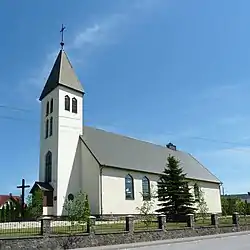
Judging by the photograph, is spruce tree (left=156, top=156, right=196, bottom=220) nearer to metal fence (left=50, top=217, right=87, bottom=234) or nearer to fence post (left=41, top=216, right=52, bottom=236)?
metal fence (left=50, top=217, right=87, bottom=234)

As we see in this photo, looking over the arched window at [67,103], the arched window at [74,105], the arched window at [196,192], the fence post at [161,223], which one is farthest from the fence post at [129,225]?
the arched window at [74,105]

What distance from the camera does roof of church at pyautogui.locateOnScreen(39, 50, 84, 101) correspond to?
1368 inches

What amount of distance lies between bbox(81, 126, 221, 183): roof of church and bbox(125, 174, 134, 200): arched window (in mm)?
1024

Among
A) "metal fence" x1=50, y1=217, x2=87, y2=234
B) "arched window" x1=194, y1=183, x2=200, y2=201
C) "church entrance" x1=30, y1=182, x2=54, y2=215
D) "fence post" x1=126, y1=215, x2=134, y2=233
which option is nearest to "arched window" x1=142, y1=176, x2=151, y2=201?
"arched window" x1=194, y1=183, x2=200, y2=201

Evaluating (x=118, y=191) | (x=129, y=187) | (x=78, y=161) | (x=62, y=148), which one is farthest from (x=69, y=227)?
(x=129, y=187)

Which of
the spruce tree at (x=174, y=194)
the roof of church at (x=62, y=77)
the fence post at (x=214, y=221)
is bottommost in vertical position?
the fence post at (x=214, y=221)

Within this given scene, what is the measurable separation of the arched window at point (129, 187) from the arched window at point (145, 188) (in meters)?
1.65

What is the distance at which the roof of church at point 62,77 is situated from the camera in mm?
34741

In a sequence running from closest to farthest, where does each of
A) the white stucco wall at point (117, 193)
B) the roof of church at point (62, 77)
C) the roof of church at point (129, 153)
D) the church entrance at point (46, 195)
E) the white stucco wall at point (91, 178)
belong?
the church entrance at point (46, 195)
the white stucco wall at point (91, 178)
the white stucco wall at point (117, 193)
the roof of church at point (129, 153)
the roof of church at point (62, 77)

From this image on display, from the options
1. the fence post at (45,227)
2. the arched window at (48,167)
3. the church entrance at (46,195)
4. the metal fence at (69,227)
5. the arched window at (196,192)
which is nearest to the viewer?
the fence post at (45,227)

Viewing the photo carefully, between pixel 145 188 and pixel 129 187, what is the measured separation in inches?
100

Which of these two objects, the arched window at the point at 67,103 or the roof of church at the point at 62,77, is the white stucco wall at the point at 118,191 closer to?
the arched window at the point at 67,103

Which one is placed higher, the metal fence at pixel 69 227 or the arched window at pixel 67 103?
the arched window at pixel 67 103

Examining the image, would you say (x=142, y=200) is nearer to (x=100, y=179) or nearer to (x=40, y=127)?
(x=100, y=179)
